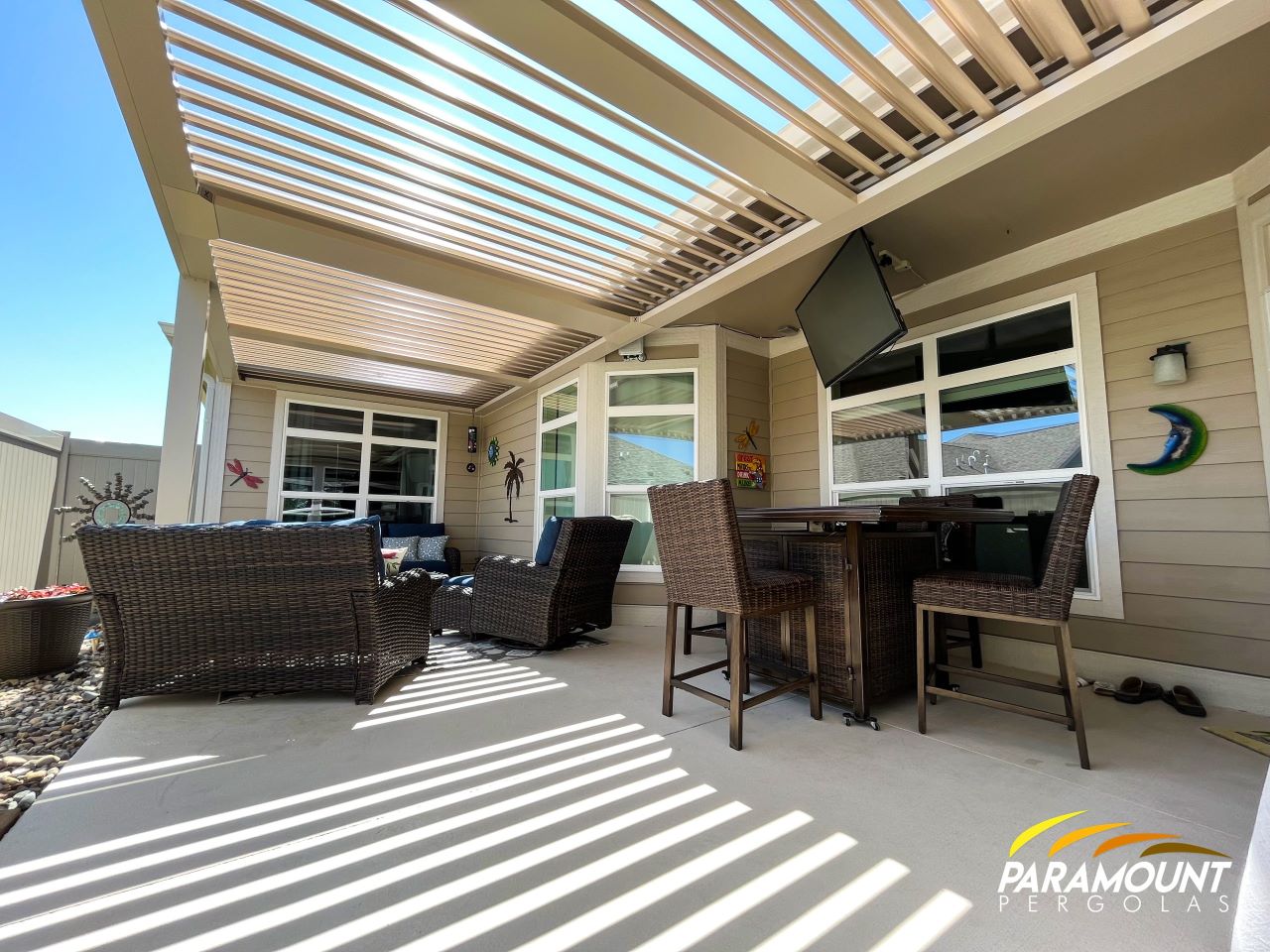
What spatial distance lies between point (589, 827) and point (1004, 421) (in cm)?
373

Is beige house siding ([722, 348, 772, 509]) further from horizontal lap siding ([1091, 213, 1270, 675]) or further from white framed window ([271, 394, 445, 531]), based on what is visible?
white framed window ([271, 394, 445, 531])

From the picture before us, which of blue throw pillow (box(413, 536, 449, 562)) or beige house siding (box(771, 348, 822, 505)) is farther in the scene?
blue throw pillow (box(413, 536, 449, 562))

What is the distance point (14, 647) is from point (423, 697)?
2.48 metres

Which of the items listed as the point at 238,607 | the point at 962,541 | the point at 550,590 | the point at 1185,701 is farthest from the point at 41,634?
the point at 1185,701

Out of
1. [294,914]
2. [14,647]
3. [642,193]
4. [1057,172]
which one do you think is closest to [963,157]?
[1057,172]

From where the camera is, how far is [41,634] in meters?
3.16

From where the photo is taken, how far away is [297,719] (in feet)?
8.25

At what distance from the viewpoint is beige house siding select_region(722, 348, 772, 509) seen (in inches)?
195

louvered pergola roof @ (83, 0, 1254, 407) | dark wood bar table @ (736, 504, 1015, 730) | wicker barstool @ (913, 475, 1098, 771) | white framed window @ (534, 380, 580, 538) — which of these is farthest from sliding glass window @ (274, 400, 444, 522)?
wicker barstool @ (913, 475, 1098, 771)

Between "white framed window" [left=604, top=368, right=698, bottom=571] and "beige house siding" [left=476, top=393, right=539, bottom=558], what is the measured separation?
1.52 metres

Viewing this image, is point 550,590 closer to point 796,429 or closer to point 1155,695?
point 796,429

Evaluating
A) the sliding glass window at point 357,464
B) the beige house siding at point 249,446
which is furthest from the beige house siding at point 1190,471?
the beige house siding at point 249,446

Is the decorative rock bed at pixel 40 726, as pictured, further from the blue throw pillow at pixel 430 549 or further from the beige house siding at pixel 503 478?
the beige house siding at pixel 503 478

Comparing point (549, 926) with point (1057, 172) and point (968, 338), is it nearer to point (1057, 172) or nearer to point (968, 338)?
point (1057, 172)
